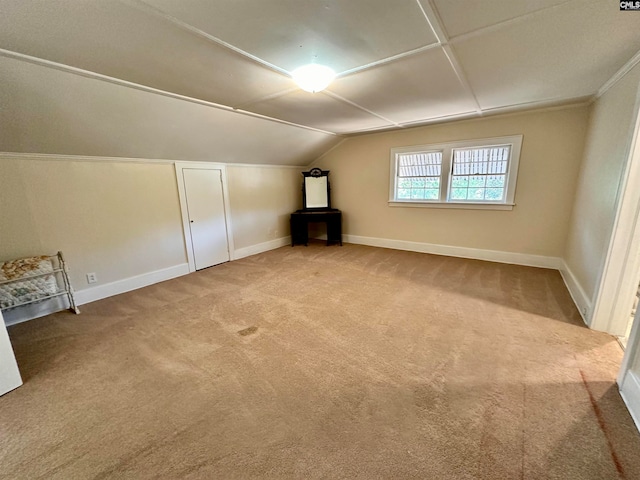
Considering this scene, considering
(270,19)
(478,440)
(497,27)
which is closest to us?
(478,440)

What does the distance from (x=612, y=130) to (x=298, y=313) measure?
3601 millimetres

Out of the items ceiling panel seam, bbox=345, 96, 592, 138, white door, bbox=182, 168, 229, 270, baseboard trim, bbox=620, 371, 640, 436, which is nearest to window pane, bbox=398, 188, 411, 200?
ceiling panel seam, bbox=345, 96, 592, 138

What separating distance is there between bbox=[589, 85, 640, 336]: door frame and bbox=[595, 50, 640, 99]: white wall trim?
1.11 feet

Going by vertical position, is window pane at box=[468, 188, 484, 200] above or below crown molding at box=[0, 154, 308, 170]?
below

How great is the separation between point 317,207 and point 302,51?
13.2 ft

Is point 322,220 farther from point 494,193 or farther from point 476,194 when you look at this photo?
point 494,193

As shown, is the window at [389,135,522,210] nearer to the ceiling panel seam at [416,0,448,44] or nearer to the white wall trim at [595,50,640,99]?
the white wall trim at [595,50,640,99]

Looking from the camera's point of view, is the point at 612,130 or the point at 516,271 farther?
the point at 516,271

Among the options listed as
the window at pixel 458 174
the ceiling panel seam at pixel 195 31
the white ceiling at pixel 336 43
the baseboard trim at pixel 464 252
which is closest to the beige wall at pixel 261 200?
the baseboard trim at pixel 464 252

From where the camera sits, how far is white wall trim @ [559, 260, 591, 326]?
246 centimetres

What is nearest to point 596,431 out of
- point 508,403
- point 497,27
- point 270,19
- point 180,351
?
point 508,403

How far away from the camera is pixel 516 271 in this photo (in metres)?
3.78

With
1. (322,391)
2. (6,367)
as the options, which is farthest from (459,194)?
(6,367)

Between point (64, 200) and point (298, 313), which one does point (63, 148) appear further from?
point (298, 313)
